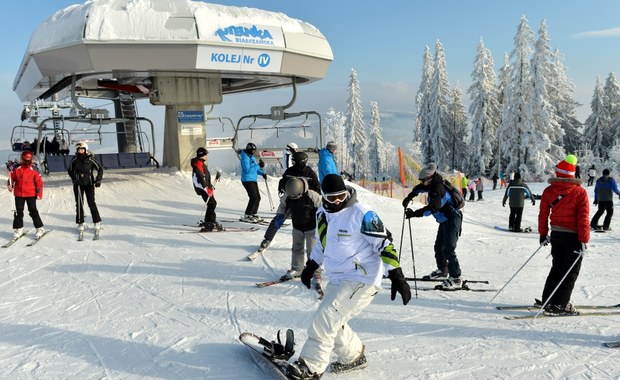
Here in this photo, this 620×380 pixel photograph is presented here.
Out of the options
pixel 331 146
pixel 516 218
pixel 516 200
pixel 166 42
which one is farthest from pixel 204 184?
pixel 516 200

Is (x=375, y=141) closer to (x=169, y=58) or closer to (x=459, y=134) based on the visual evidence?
(x=459, y=134)

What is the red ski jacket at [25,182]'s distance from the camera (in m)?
8.96

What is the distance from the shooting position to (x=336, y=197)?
3623 millimetres

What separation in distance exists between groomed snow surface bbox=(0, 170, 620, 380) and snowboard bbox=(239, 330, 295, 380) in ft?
0.31

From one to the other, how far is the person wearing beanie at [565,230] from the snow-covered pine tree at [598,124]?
46732 mm

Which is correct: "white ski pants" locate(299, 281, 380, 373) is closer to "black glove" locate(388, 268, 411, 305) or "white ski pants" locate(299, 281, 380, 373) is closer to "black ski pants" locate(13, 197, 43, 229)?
"black glove" locate(388, 268, 411, 305)

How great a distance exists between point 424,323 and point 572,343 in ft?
4.83

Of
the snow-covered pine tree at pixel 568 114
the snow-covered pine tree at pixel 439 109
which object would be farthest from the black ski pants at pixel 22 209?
the snow-covered pine tree at pixel 568 114

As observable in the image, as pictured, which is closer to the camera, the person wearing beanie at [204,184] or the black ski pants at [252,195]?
the person wearing beanie at [204,184]

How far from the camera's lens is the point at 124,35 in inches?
542

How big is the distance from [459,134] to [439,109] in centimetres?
474

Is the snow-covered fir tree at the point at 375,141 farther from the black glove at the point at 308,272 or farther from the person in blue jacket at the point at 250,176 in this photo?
the black glove at the point at 308,272

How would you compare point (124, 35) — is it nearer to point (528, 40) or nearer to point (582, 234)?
point (582, 234)

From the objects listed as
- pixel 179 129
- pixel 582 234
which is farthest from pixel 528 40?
pixel 582 234
